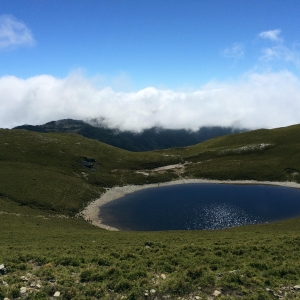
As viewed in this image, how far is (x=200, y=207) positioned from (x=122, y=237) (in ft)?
165

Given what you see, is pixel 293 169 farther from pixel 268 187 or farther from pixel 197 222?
pixel 197 222

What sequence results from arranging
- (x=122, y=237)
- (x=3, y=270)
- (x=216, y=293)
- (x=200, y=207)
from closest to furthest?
(x=216, y=293)
(x=3, y=270)
(x=122, y=237)
(x=200, y=207)

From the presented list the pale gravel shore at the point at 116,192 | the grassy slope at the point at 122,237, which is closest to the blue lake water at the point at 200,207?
the pale gravel shore at the point at 116,192

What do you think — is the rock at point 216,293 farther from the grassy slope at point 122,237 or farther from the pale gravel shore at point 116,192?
the pale gravel shore at point 116,192

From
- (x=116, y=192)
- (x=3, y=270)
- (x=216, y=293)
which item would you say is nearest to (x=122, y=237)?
(x=3, y=270)

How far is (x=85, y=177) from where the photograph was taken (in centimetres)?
11531

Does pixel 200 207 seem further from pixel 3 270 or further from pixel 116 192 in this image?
pixel 3 270

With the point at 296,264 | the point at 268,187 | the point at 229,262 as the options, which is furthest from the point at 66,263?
the point at 268,187

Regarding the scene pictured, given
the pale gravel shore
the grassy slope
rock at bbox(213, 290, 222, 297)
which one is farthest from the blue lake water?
rock at bbox(213, 290, 222, 297)

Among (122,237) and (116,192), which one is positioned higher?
(116,192)

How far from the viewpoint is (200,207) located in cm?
8738

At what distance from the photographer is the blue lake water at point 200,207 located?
7300cm

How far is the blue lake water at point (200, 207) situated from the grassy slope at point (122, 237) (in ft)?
40.3

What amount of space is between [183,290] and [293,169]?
436ft
